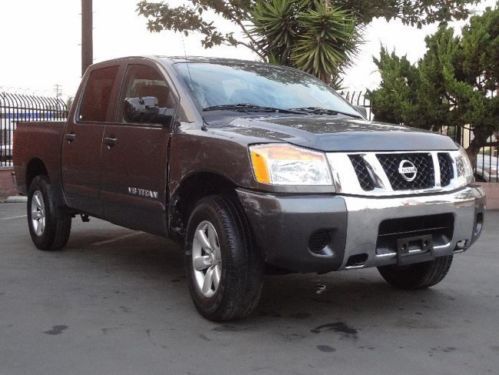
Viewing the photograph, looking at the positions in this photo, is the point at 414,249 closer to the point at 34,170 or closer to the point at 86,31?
the point at 34,170

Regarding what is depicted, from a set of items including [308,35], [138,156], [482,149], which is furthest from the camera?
[308,35]

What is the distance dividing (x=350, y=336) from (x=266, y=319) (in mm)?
625

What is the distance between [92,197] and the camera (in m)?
5.67

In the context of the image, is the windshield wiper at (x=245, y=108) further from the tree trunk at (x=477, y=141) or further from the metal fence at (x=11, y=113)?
the metal fence at (x=11, y=113)

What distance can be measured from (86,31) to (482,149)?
8159 millimetres

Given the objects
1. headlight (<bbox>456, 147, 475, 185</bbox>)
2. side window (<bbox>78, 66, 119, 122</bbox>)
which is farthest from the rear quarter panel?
headlight (<bbox>456, 147, 475, 185</bbox>)

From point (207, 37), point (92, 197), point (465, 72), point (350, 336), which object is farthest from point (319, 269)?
point (207, 37)

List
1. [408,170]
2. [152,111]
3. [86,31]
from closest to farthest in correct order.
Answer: [408,170] < [152,111] < [86,31]

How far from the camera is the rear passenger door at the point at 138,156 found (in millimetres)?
4773

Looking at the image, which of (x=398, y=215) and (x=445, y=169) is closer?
(x=398, y=215)

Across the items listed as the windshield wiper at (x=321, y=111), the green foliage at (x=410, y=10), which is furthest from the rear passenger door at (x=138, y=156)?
the green foliage at (x=410, y=10)

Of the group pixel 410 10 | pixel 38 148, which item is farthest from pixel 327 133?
pixel 410 10

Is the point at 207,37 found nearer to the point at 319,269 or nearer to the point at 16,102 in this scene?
the point at 16,102

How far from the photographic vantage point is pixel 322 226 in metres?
3.73
